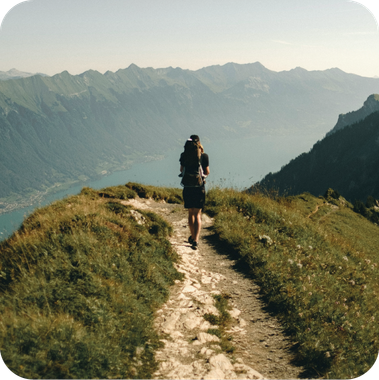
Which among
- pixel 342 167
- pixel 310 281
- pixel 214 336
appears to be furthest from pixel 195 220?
pixel 342 167

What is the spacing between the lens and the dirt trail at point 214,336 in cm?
475

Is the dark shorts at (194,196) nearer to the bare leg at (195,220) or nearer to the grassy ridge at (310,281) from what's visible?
the bare leg at (195,220)

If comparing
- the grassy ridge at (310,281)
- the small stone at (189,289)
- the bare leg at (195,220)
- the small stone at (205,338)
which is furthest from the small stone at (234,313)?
the bare leg at (195,220)

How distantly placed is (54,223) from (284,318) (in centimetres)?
588

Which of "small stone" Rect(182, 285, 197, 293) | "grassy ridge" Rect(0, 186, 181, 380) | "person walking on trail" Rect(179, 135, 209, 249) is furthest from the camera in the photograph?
"person walking on trail" Rect(179, 135, 209, 249)

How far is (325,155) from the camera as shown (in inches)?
6432

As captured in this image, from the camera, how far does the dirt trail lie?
4746 mm

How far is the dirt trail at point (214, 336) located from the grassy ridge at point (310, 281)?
371 millimetres

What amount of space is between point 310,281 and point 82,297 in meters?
5.34

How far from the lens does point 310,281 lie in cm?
740

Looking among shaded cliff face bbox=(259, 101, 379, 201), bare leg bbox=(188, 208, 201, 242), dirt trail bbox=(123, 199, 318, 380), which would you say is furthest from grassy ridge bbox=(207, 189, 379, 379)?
shaded cliff face bbox=(259, 101, 379, 201)

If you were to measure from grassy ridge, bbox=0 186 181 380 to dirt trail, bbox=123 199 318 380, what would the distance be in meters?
0.33

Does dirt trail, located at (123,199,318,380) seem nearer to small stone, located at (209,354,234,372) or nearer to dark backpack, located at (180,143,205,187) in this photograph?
small stone, located at (209,354,234,372)

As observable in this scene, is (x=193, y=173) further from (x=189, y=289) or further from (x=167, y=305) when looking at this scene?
(x=167, y=305)
